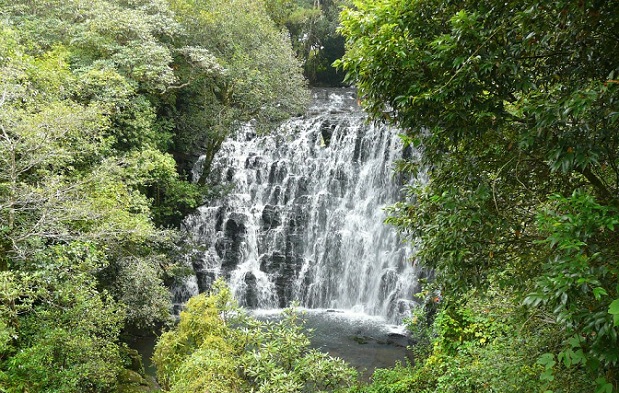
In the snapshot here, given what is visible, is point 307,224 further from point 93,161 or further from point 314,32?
point 314,32

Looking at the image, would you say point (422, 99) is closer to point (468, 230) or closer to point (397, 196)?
point (468, 230)

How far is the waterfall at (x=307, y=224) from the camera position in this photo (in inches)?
667

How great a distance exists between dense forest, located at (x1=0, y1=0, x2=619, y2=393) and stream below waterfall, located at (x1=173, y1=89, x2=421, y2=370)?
3453 mm

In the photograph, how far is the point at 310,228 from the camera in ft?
60.4

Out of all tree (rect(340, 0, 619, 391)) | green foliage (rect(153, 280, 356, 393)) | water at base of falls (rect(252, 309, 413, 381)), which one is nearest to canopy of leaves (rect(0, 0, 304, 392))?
green foliage (rect(153, 280, 356, 393))

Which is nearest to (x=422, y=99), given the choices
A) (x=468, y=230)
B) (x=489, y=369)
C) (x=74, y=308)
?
(x=468, y=230)

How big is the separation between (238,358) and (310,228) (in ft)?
37.3

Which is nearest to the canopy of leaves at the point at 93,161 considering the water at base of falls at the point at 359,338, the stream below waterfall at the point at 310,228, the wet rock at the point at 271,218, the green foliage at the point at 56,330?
the green foliage at the point at 56,330

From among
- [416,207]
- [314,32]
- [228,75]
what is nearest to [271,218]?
[228,75]

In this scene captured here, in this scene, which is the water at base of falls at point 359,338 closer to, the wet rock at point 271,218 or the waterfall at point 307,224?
the waterfall at point 307,224

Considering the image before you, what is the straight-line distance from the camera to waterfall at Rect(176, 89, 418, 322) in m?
16.9

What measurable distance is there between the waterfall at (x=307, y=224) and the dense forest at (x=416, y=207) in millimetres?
3464

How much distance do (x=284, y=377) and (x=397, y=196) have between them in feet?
38.3

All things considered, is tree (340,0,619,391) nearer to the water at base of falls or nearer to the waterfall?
the water at base of falls
